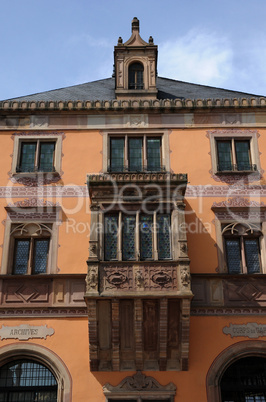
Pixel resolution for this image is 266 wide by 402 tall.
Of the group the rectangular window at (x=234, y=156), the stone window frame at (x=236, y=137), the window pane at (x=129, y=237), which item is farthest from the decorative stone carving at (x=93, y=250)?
the stone window frame at (x=236, y=137)

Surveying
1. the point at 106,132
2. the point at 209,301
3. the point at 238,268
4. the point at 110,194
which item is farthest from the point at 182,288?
the point at 106,132

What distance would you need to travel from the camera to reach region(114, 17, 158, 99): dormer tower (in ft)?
69.0

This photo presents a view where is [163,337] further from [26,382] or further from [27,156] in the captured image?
[27,156]

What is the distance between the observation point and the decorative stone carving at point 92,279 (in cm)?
1542

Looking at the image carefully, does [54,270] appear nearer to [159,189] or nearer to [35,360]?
[35,360]

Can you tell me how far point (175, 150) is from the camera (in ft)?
63.0

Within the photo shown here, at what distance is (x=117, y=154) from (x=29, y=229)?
413 cm

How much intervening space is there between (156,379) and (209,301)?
2.84m

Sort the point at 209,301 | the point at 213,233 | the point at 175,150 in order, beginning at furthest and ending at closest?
the point at 175,150 < the point at 213,233 < the point at 209,301

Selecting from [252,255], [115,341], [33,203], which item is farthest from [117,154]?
[115,341]

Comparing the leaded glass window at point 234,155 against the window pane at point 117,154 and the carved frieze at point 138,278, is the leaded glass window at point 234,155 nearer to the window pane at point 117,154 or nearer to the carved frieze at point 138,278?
the window pane at point 117,154

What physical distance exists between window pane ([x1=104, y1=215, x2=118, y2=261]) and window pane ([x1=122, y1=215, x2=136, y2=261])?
27 centimetres

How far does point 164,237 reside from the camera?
1648 cm

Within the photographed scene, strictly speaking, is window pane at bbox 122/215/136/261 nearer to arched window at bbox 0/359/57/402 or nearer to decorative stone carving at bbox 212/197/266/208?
decorative stone carving at bbox 212/197/266/208
